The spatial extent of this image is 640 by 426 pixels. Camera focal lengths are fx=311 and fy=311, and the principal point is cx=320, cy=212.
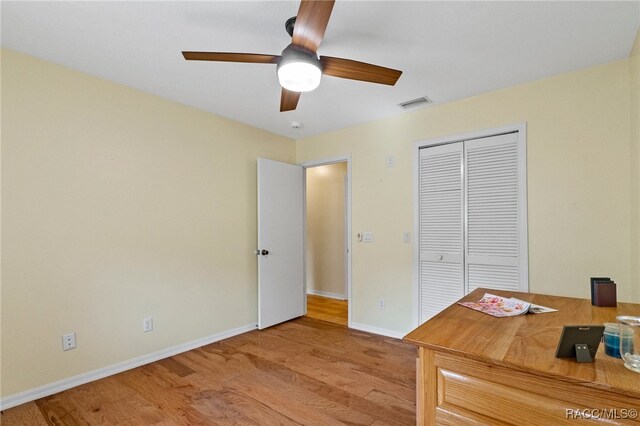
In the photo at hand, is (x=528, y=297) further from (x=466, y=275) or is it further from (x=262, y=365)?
(x=262, y=365)

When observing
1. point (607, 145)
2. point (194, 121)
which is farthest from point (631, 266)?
point (194, 121)

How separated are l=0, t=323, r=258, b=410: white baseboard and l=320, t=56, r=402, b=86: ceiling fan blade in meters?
2.80

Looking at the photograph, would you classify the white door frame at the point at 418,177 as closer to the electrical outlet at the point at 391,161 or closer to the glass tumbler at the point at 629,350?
the electrical outlet at the point at 391,161

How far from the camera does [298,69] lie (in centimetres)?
174

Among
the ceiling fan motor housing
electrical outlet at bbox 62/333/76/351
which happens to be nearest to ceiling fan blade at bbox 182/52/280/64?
the ceiling fan motor housing

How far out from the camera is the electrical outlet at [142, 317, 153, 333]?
109 inches

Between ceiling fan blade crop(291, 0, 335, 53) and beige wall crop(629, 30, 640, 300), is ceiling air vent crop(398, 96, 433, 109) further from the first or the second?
ceiling fan blade crop(291, 0, 335, 53)

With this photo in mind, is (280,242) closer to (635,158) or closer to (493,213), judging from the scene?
(493,213)

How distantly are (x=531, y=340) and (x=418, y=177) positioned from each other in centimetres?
224

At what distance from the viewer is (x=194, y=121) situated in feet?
Answer: 10.5

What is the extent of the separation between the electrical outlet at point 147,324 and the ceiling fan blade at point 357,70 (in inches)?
101

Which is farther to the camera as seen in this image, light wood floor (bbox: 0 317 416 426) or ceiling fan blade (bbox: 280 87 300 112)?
ceiling fan blade (bbox: 280 87 300 112)

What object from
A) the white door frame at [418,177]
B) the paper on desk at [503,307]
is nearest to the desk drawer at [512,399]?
the paper on desk at [503,307]

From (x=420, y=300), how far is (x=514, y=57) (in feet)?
7.46
